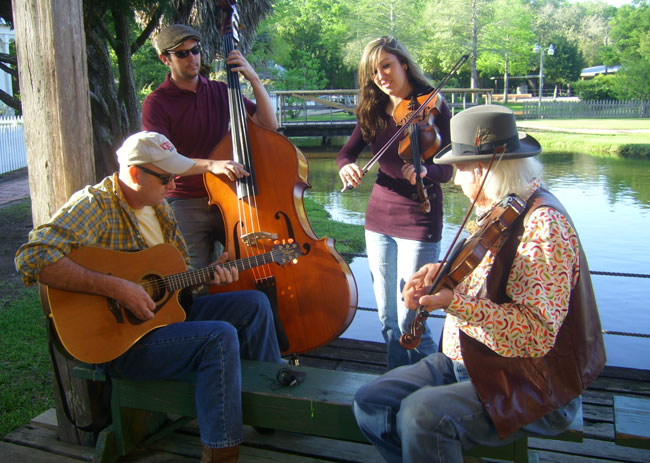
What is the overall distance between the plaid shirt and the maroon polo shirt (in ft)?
1.82

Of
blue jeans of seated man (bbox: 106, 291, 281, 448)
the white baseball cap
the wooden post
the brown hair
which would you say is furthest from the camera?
the brown hair

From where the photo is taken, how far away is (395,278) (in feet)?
9.62

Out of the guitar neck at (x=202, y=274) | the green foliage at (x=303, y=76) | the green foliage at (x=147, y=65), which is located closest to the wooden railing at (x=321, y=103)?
the green foliage at (x=303, y=76)

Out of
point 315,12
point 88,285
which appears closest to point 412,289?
point 88,285

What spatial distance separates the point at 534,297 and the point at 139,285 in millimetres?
1472

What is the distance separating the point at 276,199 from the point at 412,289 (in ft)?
4.11

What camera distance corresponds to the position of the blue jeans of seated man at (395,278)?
2788 mm

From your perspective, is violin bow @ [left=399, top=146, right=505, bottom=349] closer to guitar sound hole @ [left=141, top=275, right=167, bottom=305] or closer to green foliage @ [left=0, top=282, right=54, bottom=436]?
guitar sound hole @ [left=141, top=275, right=167, bottom=305]

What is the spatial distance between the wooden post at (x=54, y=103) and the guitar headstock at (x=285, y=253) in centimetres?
91

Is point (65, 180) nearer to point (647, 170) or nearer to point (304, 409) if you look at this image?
point (304, 409)

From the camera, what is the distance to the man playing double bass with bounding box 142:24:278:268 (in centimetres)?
309

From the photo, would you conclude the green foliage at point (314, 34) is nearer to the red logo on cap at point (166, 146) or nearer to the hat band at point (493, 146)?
the red logo on cap at point (166, 146)

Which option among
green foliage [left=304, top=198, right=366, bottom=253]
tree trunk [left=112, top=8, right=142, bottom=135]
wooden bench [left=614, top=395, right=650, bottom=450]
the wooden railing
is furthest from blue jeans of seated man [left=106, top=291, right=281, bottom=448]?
the wooden railing

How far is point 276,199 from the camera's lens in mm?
2953
